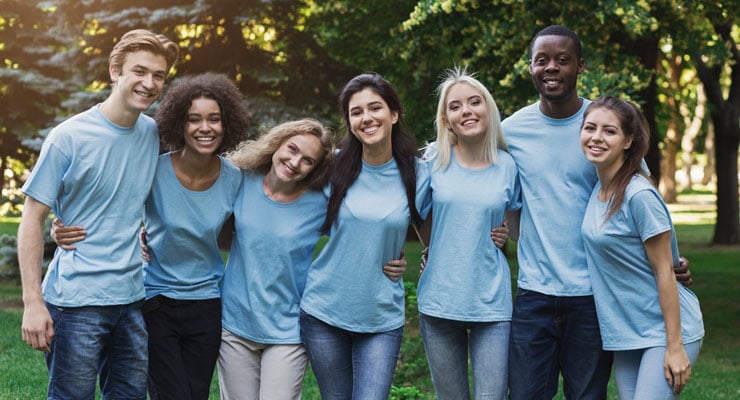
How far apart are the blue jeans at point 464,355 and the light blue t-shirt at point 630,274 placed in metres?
0.51

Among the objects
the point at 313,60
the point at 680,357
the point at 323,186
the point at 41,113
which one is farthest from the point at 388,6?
the point at 680,357

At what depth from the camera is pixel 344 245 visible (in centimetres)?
A: 433

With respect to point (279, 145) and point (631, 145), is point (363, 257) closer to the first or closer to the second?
point (279, 145)

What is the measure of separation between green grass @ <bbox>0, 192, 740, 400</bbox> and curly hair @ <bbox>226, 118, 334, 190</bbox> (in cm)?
298

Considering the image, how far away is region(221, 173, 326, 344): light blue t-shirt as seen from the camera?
4.39 metres

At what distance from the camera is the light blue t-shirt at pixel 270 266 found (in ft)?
14.4

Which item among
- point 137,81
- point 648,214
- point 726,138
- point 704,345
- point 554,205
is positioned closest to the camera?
point 648,214

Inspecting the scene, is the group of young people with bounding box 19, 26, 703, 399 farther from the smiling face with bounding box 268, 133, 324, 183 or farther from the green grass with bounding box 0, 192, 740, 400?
the green grass with bounding box 0, 192, 740, 400

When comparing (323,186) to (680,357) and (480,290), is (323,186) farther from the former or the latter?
(680,357)

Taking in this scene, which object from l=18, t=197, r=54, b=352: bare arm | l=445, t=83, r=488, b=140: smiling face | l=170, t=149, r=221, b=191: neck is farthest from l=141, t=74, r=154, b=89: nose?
l=445, t=83, r=488, b=140: smiling face

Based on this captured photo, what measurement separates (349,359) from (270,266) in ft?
2.02

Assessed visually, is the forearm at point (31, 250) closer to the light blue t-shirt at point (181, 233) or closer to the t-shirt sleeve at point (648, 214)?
the light blue t-shirt at point (181, 233)

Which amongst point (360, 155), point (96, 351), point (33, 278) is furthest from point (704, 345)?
point (33, 278)

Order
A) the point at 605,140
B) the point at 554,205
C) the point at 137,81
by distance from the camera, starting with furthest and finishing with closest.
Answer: the point at 554,205, the point at 137,81, the point at 605,140
